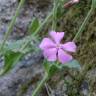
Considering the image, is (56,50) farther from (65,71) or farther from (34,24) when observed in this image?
(65,71)

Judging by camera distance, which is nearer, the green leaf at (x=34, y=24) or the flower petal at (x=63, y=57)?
the flower petal at (x=63, y=57)

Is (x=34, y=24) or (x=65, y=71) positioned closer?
(x=34, y=24)

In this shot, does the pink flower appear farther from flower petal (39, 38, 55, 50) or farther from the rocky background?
the rocky background

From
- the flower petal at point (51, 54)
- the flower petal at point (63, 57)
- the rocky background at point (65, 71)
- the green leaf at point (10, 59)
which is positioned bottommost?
the rocky background at point (65, 71)

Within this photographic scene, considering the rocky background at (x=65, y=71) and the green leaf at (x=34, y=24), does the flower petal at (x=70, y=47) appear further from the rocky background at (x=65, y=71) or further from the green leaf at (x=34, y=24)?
the rocky background at (x=65, y=71)

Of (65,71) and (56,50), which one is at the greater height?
(56,50)

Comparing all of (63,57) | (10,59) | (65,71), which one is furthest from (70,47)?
(65,71)

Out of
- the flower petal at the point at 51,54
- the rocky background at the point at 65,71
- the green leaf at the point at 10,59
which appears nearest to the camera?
the flower petal at the point at 51,54

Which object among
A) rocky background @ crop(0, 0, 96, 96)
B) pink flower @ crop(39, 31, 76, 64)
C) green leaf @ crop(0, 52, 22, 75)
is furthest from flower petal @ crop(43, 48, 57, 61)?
rocky background @ crop(0, 0, 96, 96)

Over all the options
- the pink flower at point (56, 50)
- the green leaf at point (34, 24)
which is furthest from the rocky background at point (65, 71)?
the pink flower at point (56, 50)
